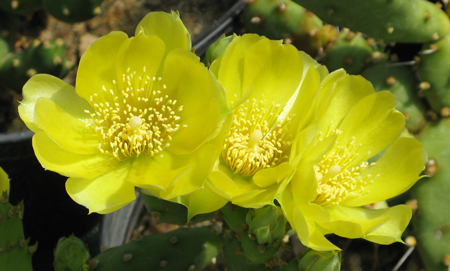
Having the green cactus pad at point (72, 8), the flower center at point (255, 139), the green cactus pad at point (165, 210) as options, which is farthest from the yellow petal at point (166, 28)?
the green cactus pad at point (72, 8)

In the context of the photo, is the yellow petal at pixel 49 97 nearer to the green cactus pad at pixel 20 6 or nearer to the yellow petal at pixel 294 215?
the yellow petal at pixel 294 215

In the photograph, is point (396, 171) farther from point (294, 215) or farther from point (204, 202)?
point (204, 202)

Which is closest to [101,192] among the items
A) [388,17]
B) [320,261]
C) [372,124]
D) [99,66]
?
[99,66]

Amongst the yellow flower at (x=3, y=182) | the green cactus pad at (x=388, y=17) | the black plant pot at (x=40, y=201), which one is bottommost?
the black plant pot at (x=40, y=201)

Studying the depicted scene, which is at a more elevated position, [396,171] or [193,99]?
[193,99]

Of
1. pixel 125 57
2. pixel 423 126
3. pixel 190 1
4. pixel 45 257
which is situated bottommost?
pixel 45 257

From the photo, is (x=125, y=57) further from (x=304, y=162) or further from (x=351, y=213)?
(x=351, y=213)

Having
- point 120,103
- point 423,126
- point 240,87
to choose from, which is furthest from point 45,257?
point 423,126
